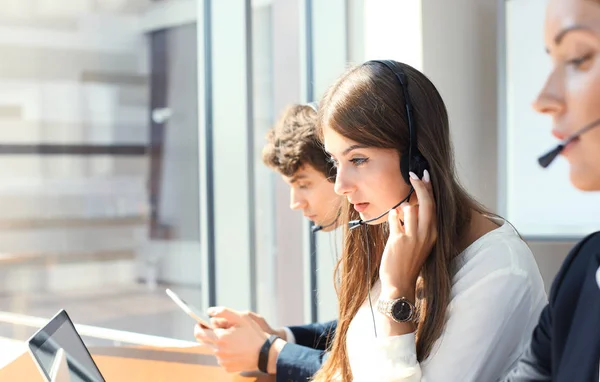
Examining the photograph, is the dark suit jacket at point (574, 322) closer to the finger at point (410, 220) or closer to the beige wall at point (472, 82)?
the finger at point (410, 220)

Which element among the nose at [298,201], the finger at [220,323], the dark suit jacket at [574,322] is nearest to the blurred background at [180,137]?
the nose at [298,201]

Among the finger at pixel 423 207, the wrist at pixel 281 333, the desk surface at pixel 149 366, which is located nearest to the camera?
the finger at pixel 423 207

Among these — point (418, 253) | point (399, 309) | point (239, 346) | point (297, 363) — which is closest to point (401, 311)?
point (399, 309)

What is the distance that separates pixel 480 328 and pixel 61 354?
0.79 metres

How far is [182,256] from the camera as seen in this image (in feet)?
9.98

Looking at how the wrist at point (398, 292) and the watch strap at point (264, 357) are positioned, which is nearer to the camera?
the wrist at point (398, 292)

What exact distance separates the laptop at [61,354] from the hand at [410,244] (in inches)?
24.7

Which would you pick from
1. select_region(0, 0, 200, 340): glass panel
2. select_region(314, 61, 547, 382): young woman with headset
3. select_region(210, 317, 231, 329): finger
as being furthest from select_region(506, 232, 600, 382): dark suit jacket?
select_region(0, 0, 200, 340): glass panel

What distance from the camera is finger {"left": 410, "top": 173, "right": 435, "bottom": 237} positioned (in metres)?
1.27

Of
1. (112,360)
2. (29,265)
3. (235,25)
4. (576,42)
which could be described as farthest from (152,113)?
(576,42)

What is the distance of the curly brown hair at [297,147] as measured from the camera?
1927 mm

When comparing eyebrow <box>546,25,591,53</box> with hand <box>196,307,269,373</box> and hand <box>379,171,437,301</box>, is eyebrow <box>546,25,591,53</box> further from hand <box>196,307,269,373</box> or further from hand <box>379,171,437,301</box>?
hand <box>196,307,269,373</box>

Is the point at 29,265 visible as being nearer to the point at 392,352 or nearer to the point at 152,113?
the point at 152,113

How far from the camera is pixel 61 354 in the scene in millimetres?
1272
